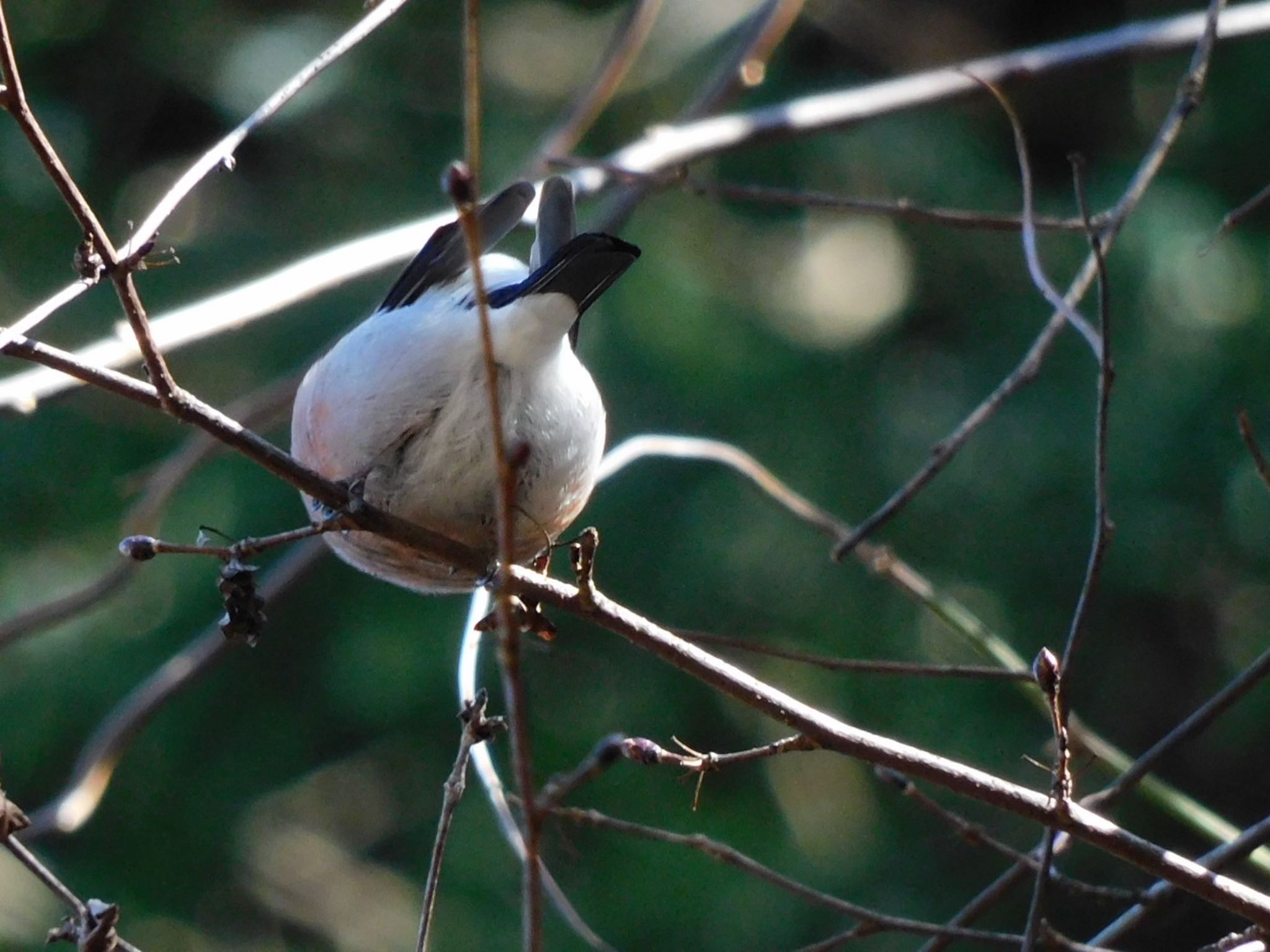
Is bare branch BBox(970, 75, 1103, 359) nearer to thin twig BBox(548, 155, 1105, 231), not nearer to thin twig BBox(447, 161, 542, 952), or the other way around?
thin twig BBox(548, 155, 1105, 231)

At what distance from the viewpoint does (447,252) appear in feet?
7.48

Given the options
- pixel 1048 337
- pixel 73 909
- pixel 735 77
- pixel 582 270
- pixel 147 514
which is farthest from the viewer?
pixel 735 77

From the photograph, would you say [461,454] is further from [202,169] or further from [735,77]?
[735,77]

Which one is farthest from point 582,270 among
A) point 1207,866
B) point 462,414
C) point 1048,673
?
point 1207,866

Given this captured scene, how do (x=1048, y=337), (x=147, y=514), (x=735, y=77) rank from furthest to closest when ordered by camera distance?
(x=735, y=77), (x=147, y=514), (x=1048, y=337)

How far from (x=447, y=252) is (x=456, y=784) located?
1230mm

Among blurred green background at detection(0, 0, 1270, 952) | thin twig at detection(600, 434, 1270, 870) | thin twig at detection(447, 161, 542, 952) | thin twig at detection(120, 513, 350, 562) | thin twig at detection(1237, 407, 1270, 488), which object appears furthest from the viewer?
blurred green background at detection(0, 0, 1270, 952)

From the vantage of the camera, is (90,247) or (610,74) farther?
(610,74)

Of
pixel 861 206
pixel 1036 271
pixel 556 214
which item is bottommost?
pixel 1036 271

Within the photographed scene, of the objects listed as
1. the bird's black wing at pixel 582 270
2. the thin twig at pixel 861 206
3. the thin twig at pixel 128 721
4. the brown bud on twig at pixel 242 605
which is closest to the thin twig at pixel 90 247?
the brown bud on twig at pixel 242 605

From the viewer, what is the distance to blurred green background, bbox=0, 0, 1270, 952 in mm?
3789

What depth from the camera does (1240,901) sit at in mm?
1234

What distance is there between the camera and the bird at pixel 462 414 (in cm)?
198

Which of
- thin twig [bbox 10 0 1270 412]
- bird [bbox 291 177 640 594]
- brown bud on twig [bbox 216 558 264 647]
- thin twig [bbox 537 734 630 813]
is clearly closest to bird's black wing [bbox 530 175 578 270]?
bird [bbox 291 177 640 594]
